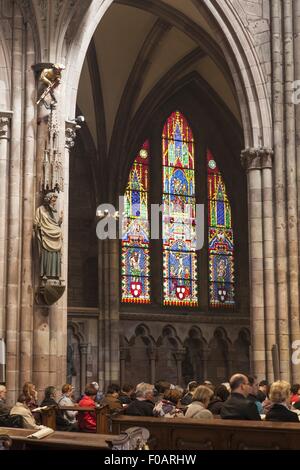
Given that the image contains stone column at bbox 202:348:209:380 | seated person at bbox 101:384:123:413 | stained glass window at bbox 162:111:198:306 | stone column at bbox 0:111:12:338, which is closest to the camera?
seated person at bbox 101:384:123:413

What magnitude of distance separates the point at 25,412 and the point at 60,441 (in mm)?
3506

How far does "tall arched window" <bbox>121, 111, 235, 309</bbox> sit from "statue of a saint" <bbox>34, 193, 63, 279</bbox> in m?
11.3

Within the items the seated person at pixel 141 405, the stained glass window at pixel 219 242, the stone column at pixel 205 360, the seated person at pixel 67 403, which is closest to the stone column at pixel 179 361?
the stone column at pixel 205 360

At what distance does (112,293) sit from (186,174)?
4.85 metres

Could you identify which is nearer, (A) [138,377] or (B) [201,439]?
(B) [201,439]

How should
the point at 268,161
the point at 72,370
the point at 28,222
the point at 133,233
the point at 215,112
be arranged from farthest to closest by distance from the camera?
1. the point at 215,112
2. the point at 133,233
3. the point at 72,370
4. the point at 268,161
5. the point at 28,222

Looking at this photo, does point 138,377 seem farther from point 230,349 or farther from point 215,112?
point 215,112

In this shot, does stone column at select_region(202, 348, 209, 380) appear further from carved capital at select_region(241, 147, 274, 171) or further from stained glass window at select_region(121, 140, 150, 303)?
carved capital at select_region(241, 147, 274, 171)

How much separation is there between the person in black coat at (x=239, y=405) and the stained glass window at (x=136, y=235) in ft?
57.9

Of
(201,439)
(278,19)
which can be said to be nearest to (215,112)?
(278,19)

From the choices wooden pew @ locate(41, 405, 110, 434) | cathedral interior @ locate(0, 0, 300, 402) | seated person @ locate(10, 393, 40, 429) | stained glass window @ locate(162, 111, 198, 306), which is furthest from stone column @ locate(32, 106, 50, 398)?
stained glass window @ locate(162, 111, 198, 306)

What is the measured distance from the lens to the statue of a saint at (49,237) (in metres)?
15.6

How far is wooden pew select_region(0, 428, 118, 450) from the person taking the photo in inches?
287

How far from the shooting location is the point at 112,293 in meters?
26.1
